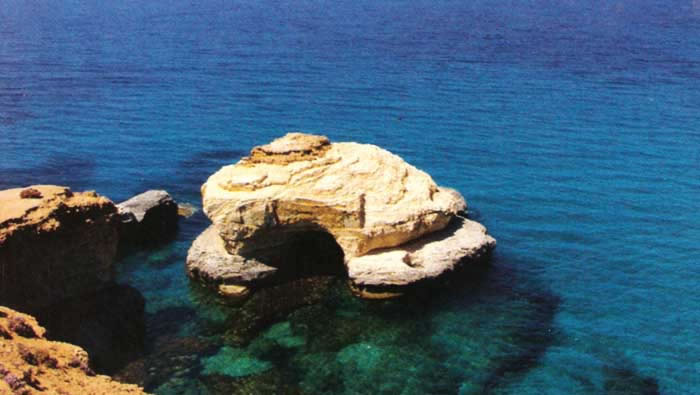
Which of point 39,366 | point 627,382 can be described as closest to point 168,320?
point 39,366

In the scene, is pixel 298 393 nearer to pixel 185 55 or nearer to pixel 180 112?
pixel 180 112

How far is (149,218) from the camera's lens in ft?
137

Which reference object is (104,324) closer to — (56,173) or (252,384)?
(252,384)

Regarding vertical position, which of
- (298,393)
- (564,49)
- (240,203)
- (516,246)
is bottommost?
(298,393)

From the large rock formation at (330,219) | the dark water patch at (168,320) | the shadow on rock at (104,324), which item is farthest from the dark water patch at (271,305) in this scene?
the shadow on rock at (104,324)

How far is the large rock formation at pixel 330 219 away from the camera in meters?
34.6

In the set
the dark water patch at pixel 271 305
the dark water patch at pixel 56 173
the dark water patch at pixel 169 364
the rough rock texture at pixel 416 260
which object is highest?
the rough rock texture at pixel 416 260

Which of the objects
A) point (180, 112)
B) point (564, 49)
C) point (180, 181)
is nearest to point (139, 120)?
point (180, 112)

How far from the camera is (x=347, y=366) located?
1164 inches

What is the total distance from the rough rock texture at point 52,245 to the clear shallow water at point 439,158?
4.64 meters

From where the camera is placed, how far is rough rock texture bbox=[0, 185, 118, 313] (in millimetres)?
26609

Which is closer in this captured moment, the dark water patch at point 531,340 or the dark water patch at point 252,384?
the dark water patch at point 252,384

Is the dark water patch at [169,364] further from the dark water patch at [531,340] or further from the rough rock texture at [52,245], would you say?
the dark water patch at [531,340]

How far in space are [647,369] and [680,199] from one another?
1985cm
